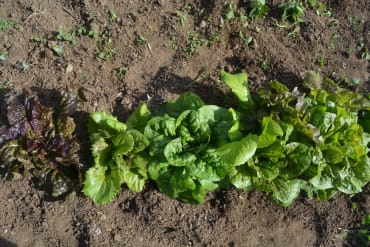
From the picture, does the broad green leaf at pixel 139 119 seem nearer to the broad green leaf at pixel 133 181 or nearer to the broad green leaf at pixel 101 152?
the broad green leaf at pixel 101 152

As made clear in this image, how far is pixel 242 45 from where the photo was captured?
4.84 meters

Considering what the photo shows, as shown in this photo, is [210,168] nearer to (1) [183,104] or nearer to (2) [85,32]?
(1) [183,104]

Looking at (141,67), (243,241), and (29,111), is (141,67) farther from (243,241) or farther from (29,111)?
(243,241)

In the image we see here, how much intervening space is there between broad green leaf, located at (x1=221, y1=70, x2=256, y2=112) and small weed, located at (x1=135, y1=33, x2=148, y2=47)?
92 cm

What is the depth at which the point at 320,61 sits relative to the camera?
490 centimetres

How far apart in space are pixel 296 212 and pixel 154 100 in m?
1.79

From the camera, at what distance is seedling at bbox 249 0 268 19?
4902 mm

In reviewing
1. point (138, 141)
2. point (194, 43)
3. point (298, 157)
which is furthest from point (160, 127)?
point (298, 157)

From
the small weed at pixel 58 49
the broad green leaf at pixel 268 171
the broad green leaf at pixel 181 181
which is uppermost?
the small weed at pixel 58 49

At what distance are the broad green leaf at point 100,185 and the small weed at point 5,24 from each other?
5.66 ft

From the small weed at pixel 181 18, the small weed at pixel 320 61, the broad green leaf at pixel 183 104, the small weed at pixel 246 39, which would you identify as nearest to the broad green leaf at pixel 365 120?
the small weed at pixel 320 61

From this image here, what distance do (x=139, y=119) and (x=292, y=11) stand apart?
2175 millimetres

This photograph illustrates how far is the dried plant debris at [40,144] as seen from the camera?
155 inches

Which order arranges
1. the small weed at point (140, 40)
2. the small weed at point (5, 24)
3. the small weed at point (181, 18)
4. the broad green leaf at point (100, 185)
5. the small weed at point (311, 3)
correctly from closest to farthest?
the broad green leaf at point (100, 185) → the small weed at point (5, 24) → the small weed at point (140, 40) → the small weed at point (181, 18) → the small weed at point (311, 3)
